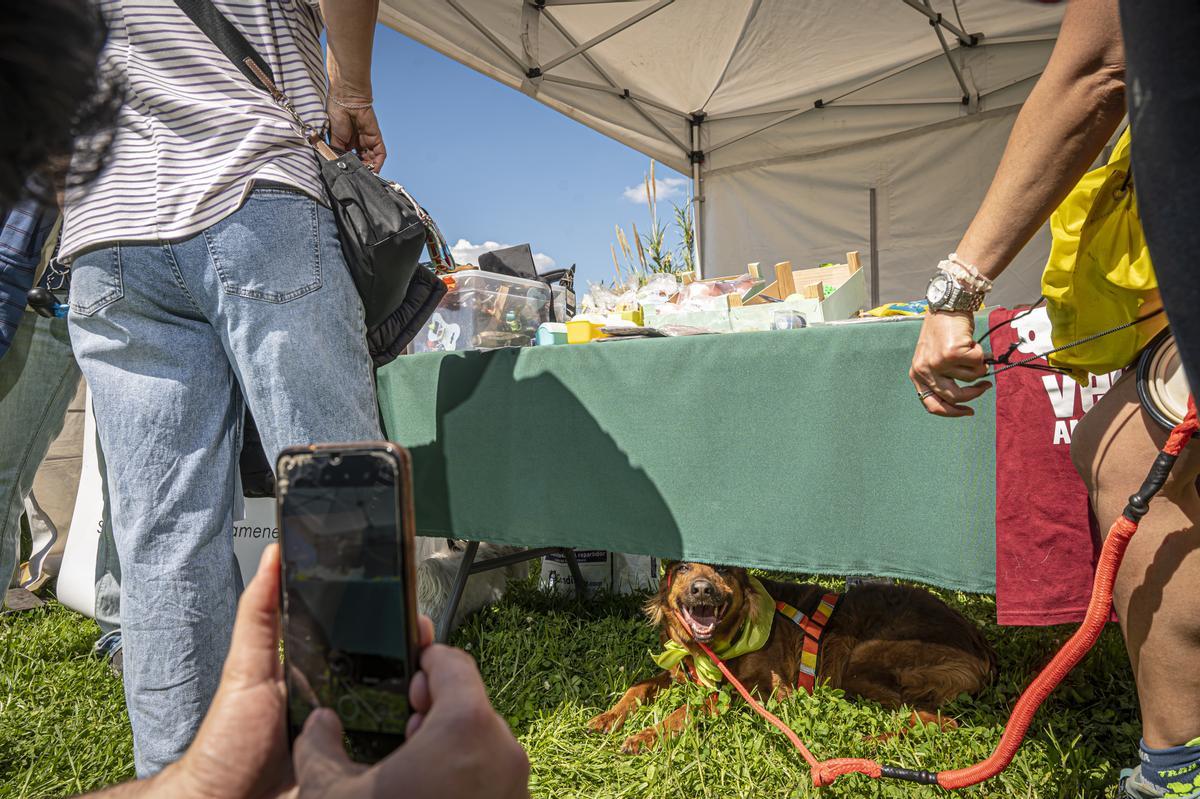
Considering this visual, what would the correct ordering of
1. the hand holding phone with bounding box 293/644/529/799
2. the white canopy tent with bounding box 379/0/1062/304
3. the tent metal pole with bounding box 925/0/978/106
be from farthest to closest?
1. the tent metal pole with bounding box 925/0/978/106
2. the white canopy tent with bounding box 379/0/1062/304
3. the hand holding phone with bounding box 293/644/529/799

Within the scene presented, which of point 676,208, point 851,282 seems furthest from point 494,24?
point 851,282

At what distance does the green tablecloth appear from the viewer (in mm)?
1762

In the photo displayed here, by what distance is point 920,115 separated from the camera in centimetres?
716

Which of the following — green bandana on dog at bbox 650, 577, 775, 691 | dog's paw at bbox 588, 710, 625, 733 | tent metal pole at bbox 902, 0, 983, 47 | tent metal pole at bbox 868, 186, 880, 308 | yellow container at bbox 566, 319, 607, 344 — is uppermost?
tent metal pole at bbox 902, 0, 983, 47

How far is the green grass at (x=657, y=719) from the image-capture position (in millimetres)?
1812

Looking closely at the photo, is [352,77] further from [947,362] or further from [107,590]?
[107,590]

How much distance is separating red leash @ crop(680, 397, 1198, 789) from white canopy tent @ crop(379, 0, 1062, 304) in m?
5.41

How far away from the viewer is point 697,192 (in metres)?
8.56

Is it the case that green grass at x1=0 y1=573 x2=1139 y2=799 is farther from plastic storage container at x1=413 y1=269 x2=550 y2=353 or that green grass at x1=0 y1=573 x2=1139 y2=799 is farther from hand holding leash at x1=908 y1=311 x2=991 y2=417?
plastic storage container at x1=413 y1=269 x2=550 y2=353

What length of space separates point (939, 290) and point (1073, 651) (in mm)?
699

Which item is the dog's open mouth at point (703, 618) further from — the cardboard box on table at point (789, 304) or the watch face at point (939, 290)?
the watch face at point (939, 290)

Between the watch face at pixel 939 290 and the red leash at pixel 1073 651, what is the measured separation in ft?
1.20

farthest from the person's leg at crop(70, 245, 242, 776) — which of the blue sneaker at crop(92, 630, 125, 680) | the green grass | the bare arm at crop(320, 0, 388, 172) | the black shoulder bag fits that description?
the blue sneaker at crop(92, 630, 125, 680)

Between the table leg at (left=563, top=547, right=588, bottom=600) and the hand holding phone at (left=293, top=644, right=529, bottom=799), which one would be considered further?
the table leg at (left=563, top=547, right=588, bottom=600)
